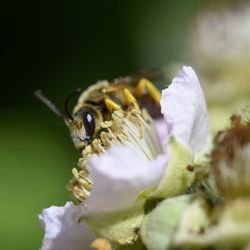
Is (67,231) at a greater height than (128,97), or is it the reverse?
(128,97)

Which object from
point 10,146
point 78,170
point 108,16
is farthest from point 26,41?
Result: point 78,170

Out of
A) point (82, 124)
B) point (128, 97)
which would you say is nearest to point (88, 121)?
point (82, 124)

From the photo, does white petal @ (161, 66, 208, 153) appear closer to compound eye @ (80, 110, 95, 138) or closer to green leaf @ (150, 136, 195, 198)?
green leaf @ (150, 136, 195, 198)

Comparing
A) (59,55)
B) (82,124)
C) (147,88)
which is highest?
(59,55)

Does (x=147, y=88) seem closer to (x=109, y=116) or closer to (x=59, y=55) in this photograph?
(x=109, y=116)

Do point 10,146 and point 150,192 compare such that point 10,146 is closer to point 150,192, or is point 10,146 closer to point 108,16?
point 108,16
